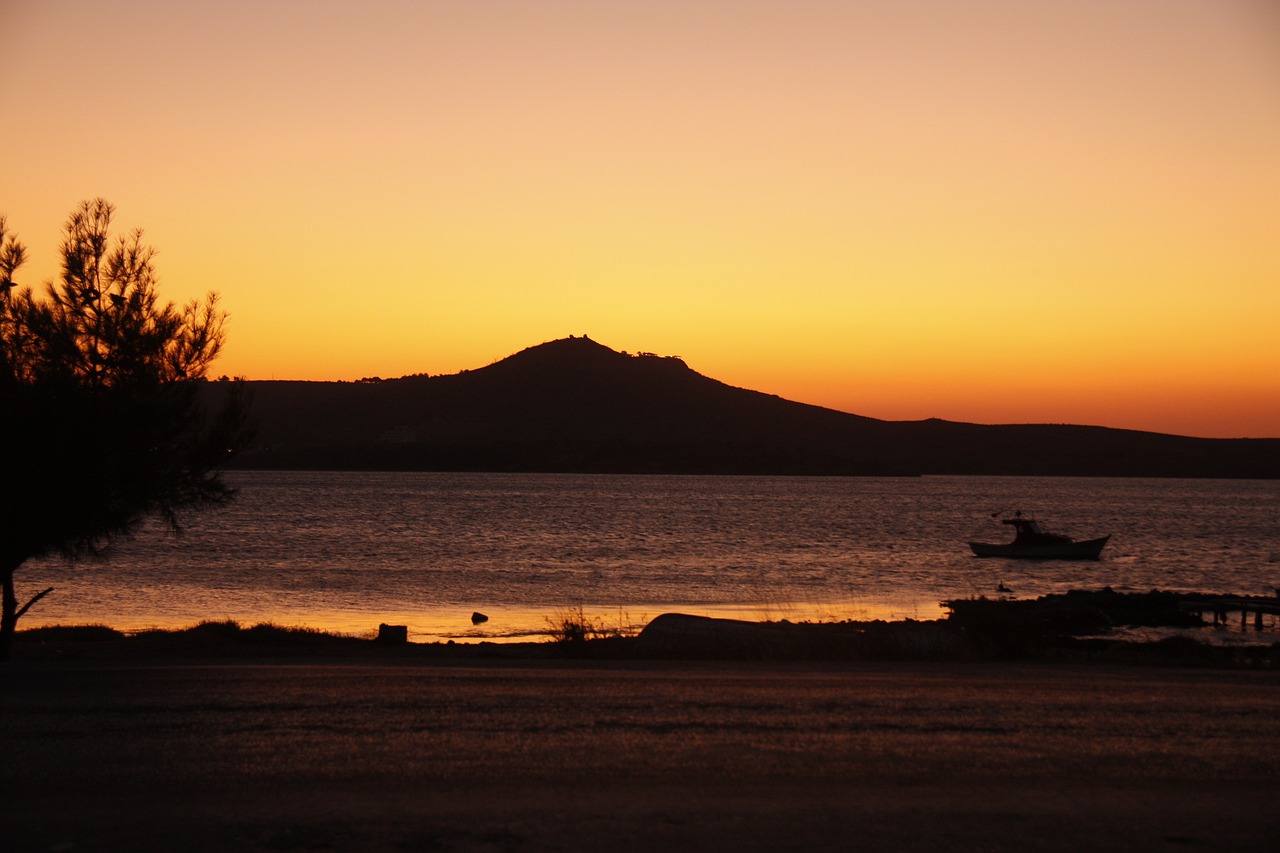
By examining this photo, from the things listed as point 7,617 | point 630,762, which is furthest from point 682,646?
point 7,617

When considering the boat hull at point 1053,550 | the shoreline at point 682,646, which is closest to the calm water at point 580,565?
the boat hull at point 1053,550

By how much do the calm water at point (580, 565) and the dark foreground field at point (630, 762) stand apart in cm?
1543

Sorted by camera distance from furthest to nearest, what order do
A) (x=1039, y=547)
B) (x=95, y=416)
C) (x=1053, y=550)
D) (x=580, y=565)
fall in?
(x=1053, y=550), (x=1039, y=547), (x=580, y=565), (x=95, y=416)

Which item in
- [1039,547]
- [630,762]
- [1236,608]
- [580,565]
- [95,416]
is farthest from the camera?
[1039,547]

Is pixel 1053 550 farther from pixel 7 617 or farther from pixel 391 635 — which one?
pixel 7 617

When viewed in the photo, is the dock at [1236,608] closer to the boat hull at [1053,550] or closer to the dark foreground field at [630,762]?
the boat hull at [1053,550]

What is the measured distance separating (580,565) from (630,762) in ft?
149

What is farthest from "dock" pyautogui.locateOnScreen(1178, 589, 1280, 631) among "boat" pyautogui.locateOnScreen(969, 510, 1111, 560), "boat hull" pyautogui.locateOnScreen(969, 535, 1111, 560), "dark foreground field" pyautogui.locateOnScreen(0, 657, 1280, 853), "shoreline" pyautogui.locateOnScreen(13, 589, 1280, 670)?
"dark foreground field" pyautogui.locateOnScreen(0, 657, 1280, 853)

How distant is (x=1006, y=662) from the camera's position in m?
14.3

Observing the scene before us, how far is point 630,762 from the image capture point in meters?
7.81

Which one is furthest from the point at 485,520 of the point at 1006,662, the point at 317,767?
the point at 317,767

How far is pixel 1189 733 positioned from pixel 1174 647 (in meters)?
14.0

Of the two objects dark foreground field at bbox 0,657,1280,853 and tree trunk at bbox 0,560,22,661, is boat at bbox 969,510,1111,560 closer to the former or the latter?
dark foreground field at bbox 0,657,1280,853

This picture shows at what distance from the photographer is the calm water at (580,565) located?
116ft
